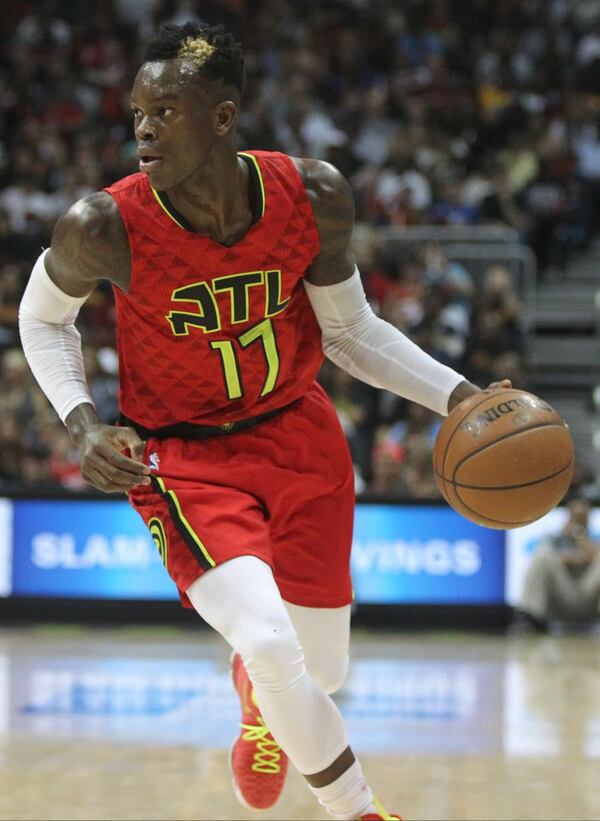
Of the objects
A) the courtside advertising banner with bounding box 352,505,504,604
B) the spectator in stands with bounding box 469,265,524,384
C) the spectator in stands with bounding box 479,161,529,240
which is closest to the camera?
the courtside advertising banner with bounding box 352,505,504,604

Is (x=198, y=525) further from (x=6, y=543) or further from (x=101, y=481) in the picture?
(x=6, y=543)

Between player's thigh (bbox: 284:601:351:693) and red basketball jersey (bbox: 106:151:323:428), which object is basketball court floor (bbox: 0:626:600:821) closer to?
player's thigh (bbox: 284:601:351:693)

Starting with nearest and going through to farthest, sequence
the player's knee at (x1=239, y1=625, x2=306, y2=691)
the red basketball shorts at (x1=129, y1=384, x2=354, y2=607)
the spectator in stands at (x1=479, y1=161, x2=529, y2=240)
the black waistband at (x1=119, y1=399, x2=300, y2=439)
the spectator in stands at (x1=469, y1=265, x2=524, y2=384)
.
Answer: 1. the player's knee at (x1=239, y1=625, x2=306, y2=691)
2. the red basketball shorts at (x1=129, y1=384, x2=354, y2=607)
3. the black waistband at (x1=119, y1=399, x2=300, y2=439)
4. the spectator in stands at (x1=469, y1=265, x2=524, y2=384)
5. the spectator in stands at (x1=479, y1=161, x2=529, y2=240)

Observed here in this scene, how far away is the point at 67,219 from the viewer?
3697 millimetres

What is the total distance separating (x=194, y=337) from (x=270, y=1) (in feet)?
39.7

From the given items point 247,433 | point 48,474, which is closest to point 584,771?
point 247,433

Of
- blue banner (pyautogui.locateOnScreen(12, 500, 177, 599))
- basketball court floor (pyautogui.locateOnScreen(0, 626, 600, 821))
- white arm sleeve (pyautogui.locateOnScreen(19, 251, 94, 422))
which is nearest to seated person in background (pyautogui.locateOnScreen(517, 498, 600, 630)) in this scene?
basketball court floor (pyautogui.locateOnScreen(0, 626, 600, 821))

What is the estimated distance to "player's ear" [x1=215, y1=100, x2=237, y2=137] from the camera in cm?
369

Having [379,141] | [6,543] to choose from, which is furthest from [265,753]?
[379,141]

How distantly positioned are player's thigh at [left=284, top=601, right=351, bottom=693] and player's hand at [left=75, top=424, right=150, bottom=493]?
760 mm

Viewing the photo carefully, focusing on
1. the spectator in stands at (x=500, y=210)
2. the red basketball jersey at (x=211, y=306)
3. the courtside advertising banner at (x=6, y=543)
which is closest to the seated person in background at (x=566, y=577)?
the courtside advertising banner at (x=6, y=543)

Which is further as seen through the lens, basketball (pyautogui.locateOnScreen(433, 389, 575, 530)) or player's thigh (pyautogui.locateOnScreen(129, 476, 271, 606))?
basketball (pyautogui.locateOnScreen(433, 389, 575, 530))

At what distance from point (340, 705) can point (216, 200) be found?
12.9 feet

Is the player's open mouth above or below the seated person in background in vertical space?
above
